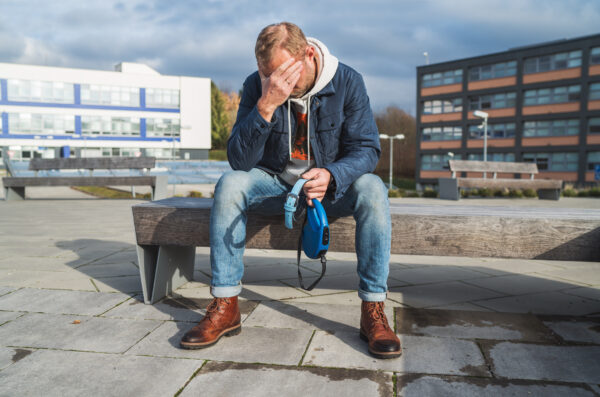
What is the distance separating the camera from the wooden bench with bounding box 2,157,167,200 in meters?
10.4

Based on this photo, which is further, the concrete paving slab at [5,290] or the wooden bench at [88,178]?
the wooden bench at [88,178]

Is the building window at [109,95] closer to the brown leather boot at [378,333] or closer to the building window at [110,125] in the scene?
the building window at [110,125]

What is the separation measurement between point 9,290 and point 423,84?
54825 mm

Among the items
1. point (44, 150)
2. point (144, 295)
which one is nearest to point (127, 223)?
point (144, 295)

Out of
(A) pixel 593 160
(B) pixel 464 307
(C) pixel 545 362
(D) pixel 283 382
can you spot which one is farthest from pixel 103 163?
(A) pixel 593 160

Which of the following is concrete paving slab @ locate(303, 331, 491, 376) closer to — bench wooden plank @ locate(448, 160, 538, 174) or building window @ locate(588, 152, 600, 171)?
bench wooden plank @ locate(448, 160, 538, 174)

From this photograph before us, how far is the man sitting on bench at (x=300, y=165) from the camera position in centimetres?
224

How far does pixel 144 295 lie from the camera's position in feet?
9.67

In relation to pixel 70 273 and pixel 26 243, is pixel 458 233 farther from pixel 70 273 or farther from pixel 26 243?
pixel 26 243

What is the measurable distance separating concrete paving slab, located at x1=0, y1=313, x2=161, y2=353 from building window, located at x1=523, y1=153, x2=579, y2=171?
1885 inches

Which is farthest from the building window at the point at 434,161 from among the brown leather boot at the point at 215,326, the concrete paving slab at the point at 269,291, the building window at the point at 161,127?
the brown leather boot at the point at 215,326

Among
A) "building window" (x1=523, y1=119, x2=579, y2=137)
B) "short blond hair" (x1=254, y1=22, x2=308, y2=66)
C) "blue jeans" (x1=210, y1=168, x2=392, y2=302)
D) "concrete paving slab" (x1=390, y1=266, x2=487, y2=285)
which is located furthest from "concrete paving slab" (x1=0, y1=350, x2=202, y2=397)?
"building window" (x1=523, y1=119, x2=579, y2=137)

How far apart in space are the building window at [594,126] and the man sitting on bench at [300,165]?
155 ft

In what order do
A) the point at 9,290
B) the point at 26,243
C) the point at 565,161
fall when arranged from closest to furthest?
the point at 9,290 < the point at 26,243 < the point at 565,161
